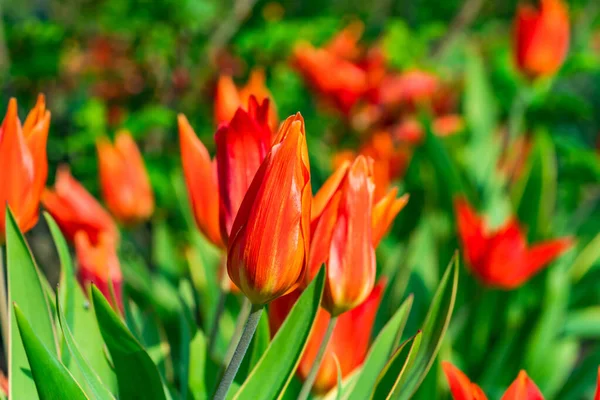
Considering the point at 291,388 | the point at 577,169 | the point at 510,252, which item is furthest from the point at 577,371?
the point at 291,388

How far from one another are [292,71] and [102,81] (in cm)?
56

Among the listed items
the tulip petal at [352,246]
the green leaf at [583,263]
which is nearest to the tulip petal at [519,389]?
the tulip petal at [352,246]

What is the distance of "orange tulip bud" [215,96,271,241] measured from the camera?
1.95 ft

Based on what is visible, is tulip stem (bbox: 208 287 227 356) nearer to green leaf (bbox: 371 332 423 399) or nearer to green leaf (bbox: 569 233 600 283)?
green leaf (bbox: 371 332 423 399)

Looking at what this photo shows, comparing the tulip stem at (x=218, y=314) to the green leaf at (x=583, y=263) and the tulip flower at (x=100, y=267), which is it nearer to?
the tulip flower at (x=100, y=267)

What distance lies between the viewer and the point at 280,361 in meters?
0.60

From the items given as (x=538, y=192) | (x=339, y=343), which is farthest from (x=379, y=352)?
(x=538, y=192)

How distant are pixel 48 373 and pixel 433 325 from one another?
34 centimetres

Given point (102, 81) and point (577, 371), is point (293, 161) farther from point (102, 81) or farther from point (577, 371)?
point (102, 81)

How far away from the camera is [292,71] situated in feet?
6.92

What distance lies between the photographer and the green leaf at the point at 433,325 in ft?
2.11

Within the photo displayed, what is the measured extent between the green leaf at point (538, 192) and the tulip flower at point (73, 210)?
100cm

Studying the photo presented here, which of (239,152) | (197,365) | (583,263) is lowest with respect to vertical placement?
(583,263)

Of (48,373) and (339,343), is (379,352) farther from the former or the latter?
(48,373)
